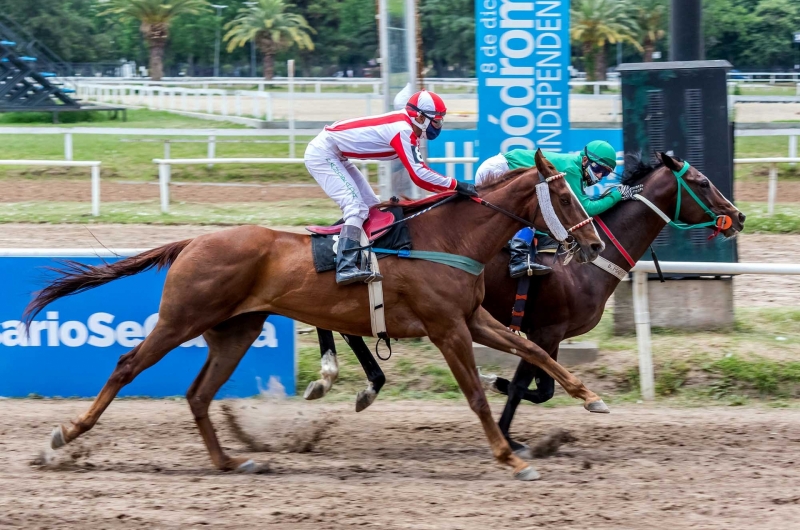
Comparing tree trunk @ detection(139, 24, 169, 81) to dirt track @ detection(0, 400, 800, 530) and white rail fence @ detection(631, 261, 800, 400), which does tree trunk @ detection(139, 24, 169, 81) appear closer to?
dirt track @ detection(0, 400, 800, 530)

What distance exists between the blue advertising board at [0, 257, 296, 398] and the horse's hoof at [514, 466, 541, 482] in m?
2.32

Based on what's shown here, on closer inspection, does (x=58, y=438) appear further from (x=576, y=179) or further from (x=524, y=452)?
(x=576, y=179)

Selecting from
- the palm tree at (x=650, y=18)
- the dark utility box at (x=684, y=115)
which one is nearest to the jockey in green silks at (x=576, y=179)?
the dark utility box at (x=684, y=115)

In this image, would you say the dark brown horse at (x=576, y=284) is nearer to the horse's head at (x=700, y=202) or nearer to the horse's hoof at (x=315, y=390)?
the horse's head at (x=700, y=202)

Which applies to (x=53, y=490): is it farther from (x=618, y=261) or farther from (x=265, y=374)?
(x=618, y=261)

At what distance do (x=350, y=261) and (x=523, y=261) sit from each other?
1.26m

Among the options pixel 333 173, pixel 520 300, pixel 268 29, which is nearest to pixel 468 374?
pixel 520 300

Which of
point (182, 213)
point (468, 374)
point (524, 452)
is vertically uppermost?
point (182, 213)

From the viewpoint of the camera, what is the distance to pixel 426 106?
5.64m

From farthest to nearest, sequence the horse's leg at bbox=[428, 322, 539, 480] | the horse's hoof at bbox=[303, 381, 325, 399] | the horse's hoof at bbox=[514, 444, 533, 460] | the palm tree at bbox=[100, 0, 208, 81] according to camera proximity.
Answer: the palm tree at bbox=[100, 0, 208, 81]
the horse's hoof at bbox=[303, 381, 325, 399]
the horse's hoof at bbox=[514, 444, 533, 460]
the horse's leg at bbox=[428, 322, 539, 480]

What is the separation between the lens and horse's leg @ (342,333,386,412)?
6.41 m

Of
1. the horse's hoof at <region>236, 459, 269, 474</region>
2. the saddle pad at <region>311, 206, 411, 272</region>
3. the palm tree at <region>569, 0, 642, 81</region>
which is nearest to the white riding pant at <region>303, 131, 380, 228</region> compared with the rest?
the saddle pad at <region>311, 206, 411, 272</region>

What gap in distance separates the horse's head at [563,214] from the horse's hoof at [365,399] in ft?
5.40

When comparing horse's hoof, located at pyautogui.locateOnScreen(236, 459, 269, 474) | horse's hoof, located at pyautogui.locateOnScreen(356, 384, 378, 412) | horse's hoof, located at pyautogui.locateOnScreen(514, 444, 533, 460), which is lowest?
horse's hoof, located at pyautogui.locateOnScreen(514, 444, 533, 460)
